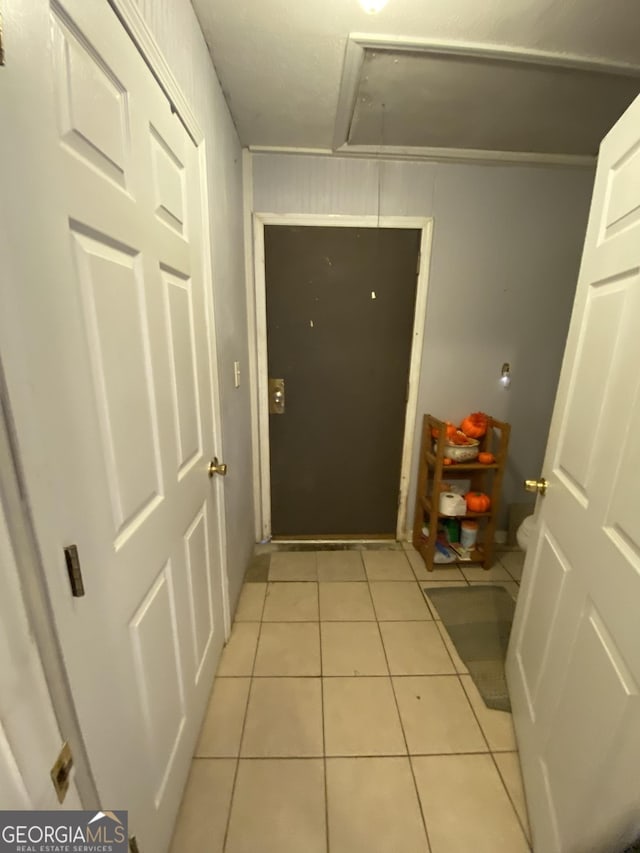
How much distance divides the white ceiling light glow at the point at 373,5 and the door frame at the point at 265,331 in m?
0.85

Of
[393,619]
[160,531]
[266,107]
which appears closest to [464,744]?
[393,619]

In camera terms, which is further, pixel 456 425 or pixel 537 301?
pixel 456 425

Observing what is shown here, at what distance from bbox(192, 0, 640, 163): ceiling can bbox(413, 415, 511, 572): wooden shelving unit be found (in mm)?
1374

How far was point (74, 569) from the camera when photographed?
521mm

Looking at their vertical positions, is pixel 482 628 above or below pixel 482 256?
below

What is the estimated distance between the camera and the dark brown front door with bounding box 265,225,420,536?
1876 mm

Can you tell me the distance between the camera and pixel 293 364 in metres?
2.02

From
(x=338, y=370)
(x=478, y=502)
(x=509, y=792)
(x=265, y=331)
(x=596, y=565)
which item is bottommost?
(x=509, y=792)

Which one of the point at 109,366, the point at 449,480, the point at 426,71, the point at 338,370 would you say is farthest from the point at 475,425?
the point at 109,366

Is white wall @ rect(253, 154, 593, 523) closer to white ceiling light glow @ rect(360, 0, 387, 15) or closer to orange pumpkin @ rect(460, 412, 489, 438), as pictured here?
orange pumpkin @ rect(460, 412, 489, 438)

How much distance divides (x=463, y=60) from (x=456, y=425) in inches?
63.4

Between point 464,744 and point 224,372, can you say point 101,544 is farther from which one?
point 464,744

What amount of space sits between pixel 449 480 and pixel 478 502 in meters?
0.22

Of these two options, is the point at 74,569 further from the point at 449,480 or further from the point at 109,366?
the point at 449,480
